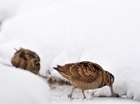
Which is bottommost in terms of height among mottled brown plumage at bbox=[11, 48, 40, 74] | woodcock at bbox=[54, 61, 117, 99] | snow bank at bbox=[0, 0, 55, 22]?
woodcock at bbox=[54, 61, 117, 99]

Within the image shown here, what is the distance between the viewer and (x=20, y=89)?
2.84 ft

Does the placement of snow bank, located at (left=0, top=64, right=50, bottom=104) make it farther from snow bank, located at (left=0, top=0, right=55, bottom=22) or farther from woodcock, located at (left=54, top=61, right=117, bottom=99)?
snow bank, located at (left=0, top=0, right=55, bottom=22)

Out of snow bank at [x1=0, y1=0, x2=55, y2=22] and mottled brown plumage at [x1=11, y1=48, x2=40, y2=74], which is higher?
snow bank at [x1=0, y1=0, x2=55, y2=22]

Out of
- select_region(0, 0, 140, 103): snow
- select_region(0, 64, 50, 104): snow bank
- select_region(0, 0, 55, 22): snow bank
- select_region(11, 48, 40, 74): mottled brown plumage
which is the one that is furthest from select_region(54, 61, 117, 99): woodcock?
select_region(0, 0, 55, 22): snow bank

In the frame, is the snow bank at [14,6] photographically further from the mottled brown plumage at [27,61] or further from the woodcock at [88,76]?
the woodcock at [88,76]

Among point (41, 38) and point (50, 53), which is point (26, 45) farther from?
point (50, 53)

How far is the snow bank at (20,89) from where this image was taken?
2.64ft

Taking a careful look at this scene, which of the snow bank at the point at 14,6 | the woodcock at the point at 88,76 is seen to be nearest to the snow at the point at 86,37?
the woodcock at the point at 88,76

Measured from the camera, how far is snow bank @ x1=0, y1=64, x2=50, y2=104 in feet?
2.64

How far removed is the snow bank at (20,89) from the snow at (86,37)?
0.85m

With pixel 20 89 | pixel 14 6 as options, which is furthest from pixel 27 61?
pixel 14 6

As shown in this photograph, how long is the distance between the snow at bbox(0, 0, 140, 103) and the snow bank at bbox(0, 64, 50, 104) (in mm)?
847

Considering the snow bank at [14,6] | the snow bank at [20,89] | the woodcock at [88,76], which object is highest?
the snow bank at [14,6]

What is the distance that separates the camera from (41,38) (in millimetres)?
3244
